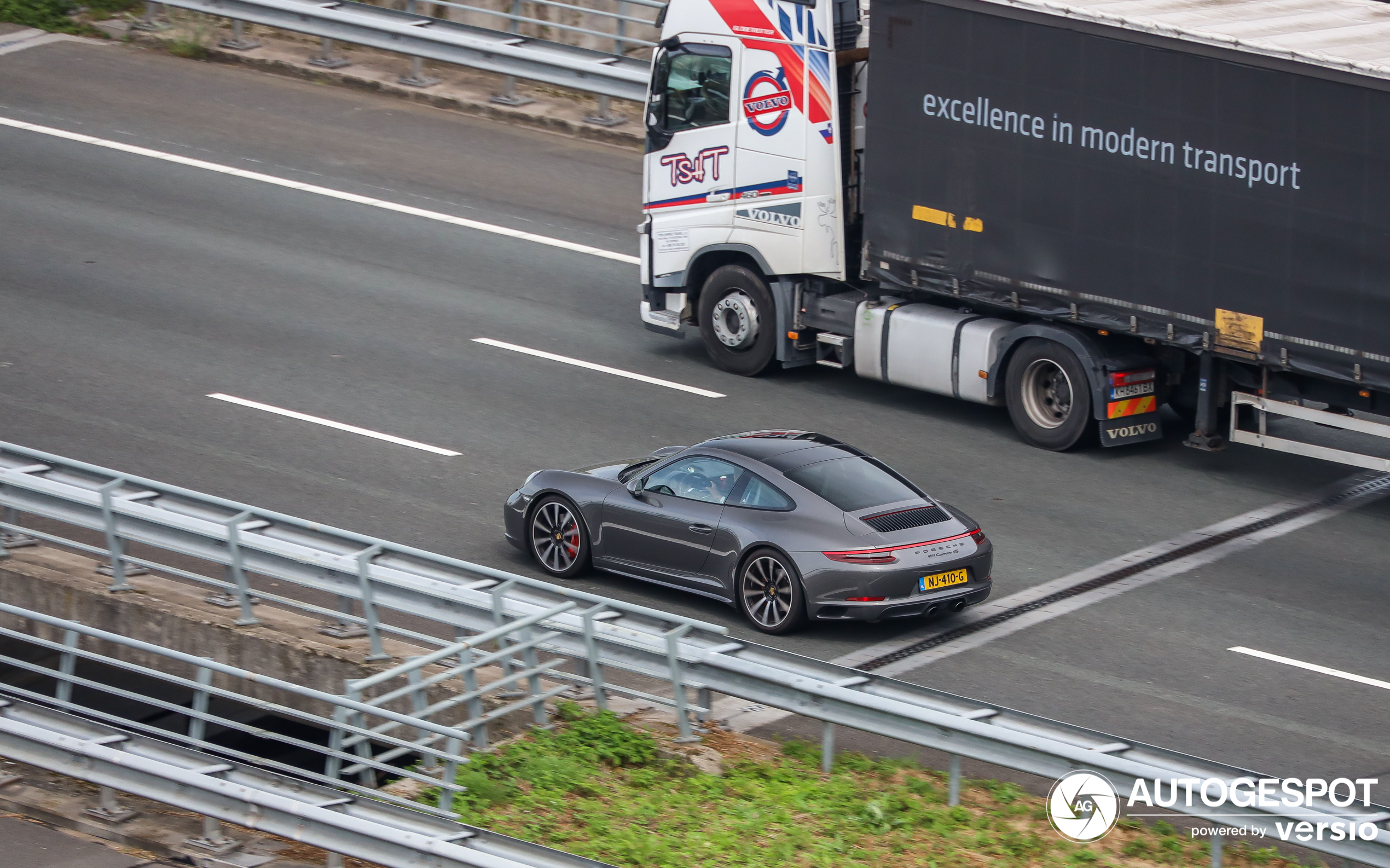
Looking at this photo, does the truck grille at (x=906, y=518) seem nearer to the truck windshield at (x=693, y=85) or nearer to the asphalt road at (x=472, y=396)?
the asphalt road at (x=472, y=396)

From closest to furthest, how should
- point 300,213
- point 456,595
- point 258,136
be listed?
point 456,595 → point 300,213 → point 258,136

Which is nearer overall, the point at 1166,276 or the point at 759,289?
the point at 1166,276

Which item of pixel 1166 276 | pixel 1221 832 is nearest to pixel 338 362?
pixel 1166 276

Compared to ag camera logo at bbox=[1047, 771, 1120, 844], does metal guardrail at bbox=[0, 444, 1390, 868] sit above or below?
above

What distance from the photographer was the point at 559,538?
14.5 meters

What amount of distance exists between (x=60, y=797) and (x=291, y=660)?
7.52 feet

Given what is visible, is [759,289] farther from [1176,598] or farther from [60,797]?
[60,797]

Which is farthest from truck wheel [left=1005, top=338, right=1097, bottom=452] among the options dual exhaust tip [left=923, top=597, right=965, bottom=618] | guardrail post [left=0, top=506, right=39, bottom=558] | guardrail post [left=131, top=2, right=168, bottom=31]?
guardrail post [left=131, top=2, right=168, bottom=31]

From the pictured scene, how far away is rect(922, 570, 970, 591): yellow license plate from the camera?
13109 millimetres

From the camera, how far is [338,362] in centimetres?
1872

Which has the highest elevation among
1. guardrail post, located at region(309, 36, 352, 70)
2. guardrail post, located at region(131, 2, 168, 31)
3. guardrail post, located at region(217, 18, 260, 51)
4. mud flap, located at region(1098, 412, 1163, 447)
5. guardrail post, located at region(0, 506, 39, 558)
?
guardrail post, located at region(131, 2, 168, 31)

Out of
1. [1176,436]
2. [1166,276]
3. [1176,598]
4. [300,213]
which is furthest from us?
[300,213]

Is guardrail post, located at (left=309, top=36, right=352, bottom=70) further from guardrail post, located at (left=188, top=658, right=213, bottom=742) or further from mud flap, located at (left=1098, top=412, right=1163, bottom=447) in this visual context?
guardrail post, located at (left=188, top=658, right=213, bottom=742)

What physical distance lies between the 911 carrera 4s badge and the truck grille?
609 centimetres
